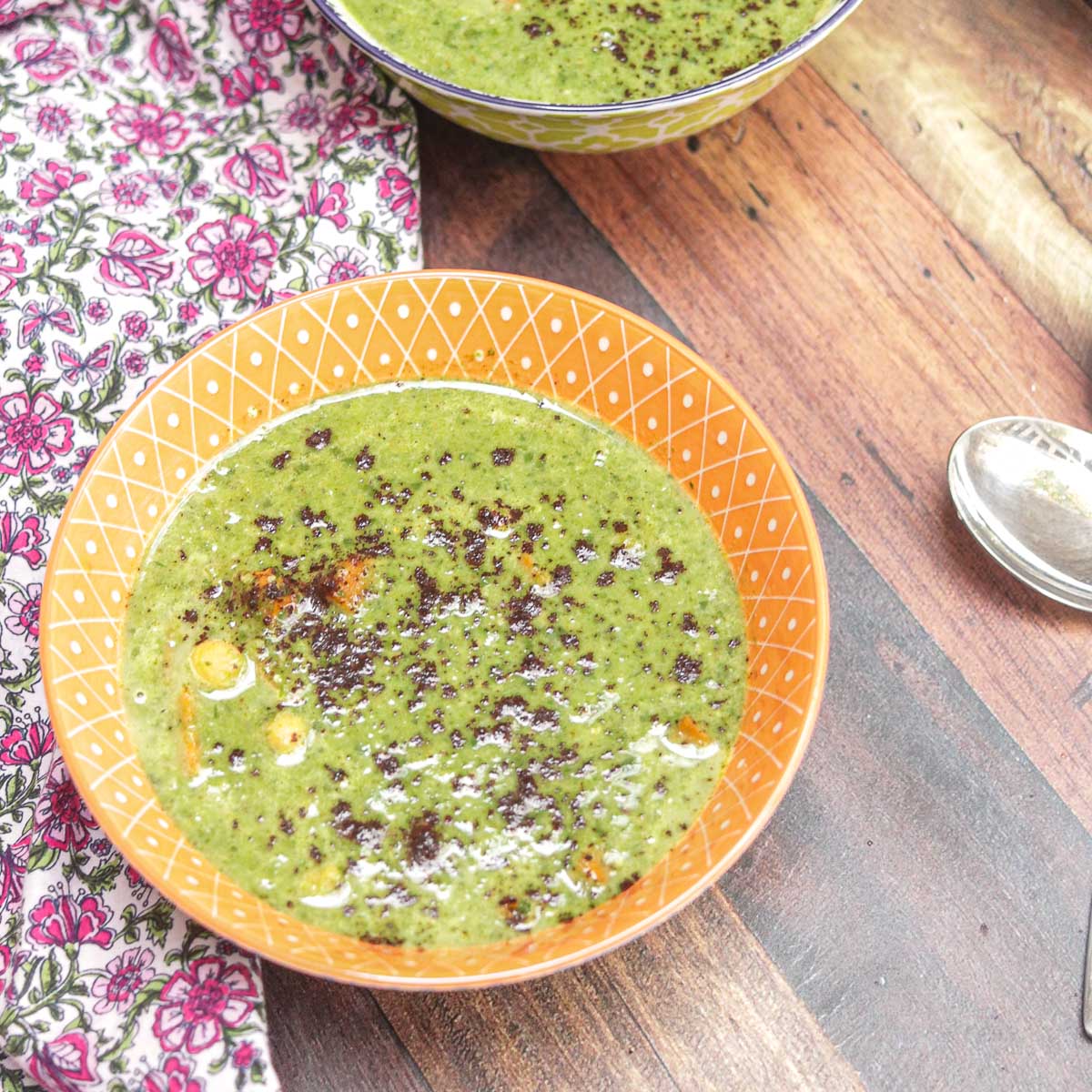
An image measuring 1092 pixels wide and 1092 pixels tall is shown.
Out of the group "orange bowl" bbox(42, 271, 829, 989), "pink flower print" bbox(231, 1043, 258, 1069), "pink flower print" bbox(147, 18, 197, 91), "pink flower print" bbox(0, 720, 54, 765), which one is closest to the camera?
"orange bowl" bbox(42, 271, 829, 989)

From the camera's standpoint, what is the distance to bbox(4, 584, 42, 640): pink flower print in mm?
2131

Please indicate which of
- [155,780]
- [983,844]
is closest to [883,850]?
[983,844]

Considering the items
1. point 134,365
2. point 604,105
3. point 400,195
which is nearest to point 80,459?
point 134,365

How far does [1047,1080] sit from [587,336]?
142cm

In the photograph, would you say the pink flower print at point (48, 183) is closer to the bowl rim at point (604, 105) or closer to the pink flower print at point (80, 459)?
the pink flower print at point (80, 459)

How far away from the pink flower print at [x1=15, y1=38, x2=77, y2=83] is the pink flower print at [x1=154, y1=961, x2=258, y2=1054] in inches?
69.4

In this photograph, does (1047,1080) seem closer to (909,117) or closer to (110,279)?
(909,117)

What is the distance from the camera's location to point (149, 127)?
2.46 meters

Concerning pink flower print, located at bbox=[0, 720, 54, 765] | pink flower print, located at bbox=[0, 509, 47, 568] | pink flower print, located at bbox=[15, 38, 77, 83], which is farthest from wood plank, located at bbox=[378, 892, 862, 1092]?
pink flower print, located at bbox=[15, 38, 77, 83]

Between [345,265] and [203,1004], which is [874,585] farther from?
[203,1004]

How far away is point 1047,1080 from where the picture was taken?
1.94 metres

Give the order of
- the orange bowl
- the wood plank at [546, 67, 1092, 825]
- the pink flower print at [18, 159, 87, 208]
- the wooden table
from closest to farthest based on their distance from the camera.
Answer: the orange bowl
the wooden table
the wood plank at [546, 67, 1092, 825]
the pink flower print at [18, 159, 87, 208]

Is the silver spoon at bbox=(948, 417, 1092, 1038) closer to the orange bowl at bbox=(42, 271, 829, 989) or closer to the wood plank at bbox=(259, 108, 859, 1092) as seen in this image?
the orange bowl at bbox=(42, 271, 829, 989)

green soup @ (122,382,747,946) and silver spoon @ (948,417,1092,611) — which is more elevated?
silver spoon @ (948,417,1092,611)
